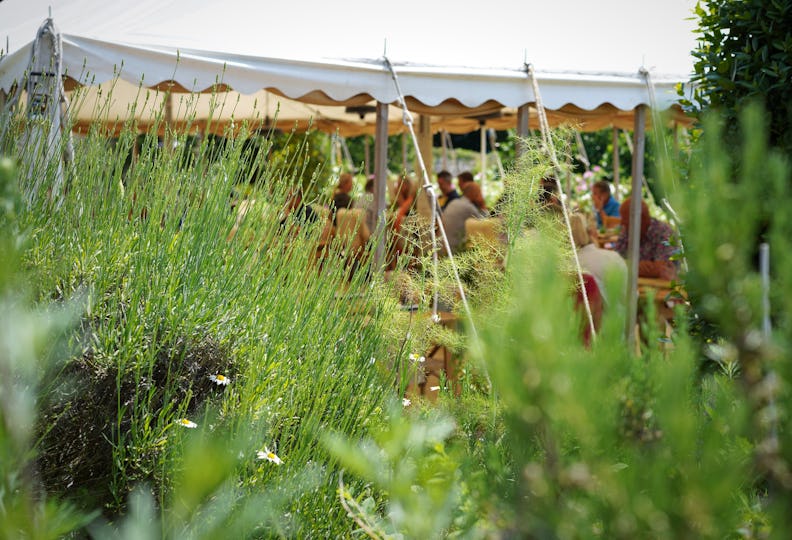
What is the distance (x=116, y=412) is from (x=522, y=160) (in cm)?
136

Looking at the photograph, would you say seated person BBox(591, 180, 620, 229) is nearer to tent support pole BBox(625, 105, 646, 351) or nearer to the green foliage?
tent support pole BBox(625, 105, 646, 351)

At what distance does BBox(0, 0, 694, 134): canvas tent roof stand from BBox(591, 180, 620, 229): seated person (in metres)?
1.69

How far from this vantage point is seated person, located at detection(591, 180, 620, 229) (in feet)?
27.5

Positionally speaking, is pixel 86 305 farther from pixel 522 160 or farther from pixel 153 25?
pixel 153 25

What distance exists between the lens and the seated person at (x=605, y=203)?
837 cm

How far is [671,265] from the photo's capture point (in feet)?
21.2

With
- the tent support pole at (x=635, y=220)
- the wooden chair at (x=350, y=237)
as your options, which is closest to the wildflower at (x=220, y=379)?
the wooden chair at (x=350, y=237)

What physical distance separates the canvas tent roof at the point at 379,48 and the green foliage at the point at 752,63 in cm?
260

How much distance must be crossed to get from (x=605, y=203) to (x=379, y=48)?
393 centimetres

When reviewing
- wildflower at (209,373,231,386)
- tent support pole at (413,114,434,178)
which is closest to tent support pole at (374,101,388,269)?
tent support pole at (413,114,434,178)

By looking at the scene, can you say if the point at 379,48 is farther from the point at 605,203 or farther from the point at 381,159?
the point at 605,203

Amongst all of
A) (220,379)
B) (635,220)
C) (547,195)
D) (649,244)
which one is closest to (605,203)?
(649,244)

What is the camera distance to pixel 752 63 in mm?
2221

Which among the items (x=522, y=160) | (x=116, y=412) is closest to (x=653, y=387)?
(x=116, y=412)
